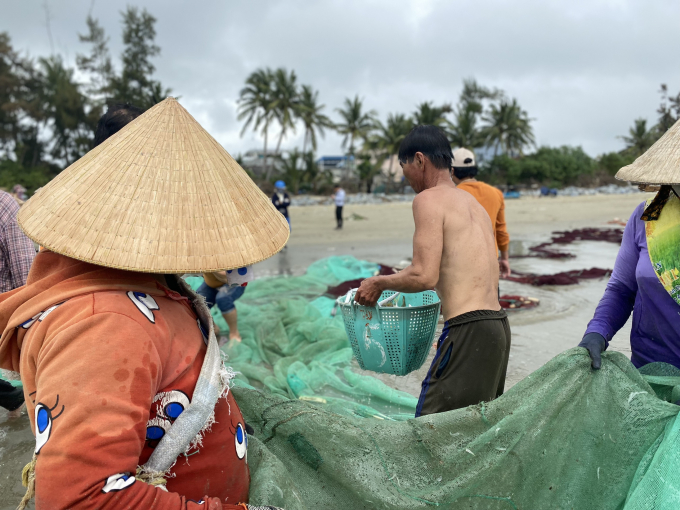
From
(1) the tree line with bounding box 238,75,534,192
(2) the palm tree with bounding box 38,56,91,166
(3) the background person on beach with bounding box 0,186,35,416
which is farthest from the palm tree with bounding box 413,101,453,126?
(3) the background person on beach with bounding box 0,186,35,416

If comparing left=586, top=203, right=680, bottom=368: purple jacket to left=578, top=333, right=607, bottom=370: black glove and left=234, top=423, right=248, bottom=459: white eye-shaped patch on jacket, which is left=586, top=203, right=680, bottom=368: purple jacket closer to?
left=578, top=333, right=607, bottom=370: black glove

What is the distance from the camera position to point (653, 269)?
6.70ft

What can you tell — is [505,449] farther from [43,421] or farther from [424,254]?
[43,421]

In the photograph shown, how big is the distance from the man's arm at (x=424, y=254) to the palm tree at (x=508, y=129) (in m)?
50.0

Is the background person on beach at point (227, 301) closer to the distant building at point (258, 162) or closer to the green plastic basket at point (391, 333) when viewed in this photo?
the green plastic basket at point (391, 333)

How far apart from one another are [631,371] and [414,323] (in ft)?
3.52

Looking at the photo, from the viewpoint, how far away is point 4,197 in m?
3.29

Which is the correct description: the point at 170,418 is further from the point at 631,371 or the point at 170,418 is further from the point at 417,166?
the point at 417,166

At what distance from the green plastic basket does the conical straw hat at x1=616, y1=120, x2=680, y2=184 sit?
1.12 metres

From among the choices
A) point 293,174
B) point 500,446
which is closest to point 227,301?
point 500,446

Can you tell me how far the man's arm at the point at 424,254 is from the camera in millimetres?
2475

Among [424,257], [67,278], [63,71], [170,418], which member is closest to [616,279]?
[424,257]

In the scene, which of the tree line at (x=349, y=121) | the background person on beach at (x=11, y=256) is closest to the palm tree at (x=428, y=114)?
the tree line at (x=349, y=121)

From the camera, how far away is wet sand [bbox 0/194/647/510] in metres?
3.29
